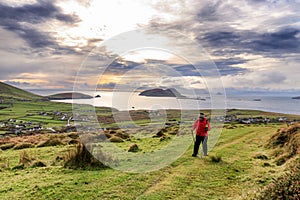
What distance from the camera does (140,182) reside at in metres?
9.97

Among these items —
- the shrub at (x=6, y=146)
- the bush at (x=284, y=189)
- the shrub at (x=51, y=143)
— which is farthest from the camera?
the shrub at (x=51, y=143)

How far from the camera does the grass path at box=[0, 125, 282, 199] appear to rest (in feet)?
28.3

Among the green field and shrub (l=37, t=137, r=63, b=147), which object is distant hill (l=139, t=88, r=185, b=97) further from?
shrub (l=37, t=137, r=63, b=147)

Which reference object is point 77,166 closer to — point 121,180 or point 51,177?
point 51,177

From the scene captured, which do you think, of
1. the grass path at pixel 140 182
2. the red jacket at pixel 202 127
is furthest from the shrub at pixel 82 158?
the red jacket at pixel 202 127

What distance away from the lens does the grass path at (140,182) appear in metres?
8.63

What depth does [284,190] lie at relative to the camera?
654 centimetres

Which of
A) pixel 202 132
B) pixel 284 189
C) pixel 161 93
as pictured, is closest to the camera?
pixel 284 189

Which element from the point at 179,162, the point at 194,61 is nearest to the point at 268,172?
the point at 179,162

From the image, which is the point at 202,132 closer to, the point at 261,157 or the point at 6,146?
the point at 261,157

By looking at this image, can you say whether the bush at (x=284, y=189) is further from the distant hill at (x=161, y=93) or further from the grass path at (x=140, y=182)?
the distant hill at (x=161, y=93)

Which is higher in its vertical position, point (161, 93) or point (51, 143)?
point (161, 93)

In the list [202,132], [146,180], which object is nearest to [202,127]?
[202,132]

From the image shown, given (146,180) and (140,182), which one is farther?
(146,180)
